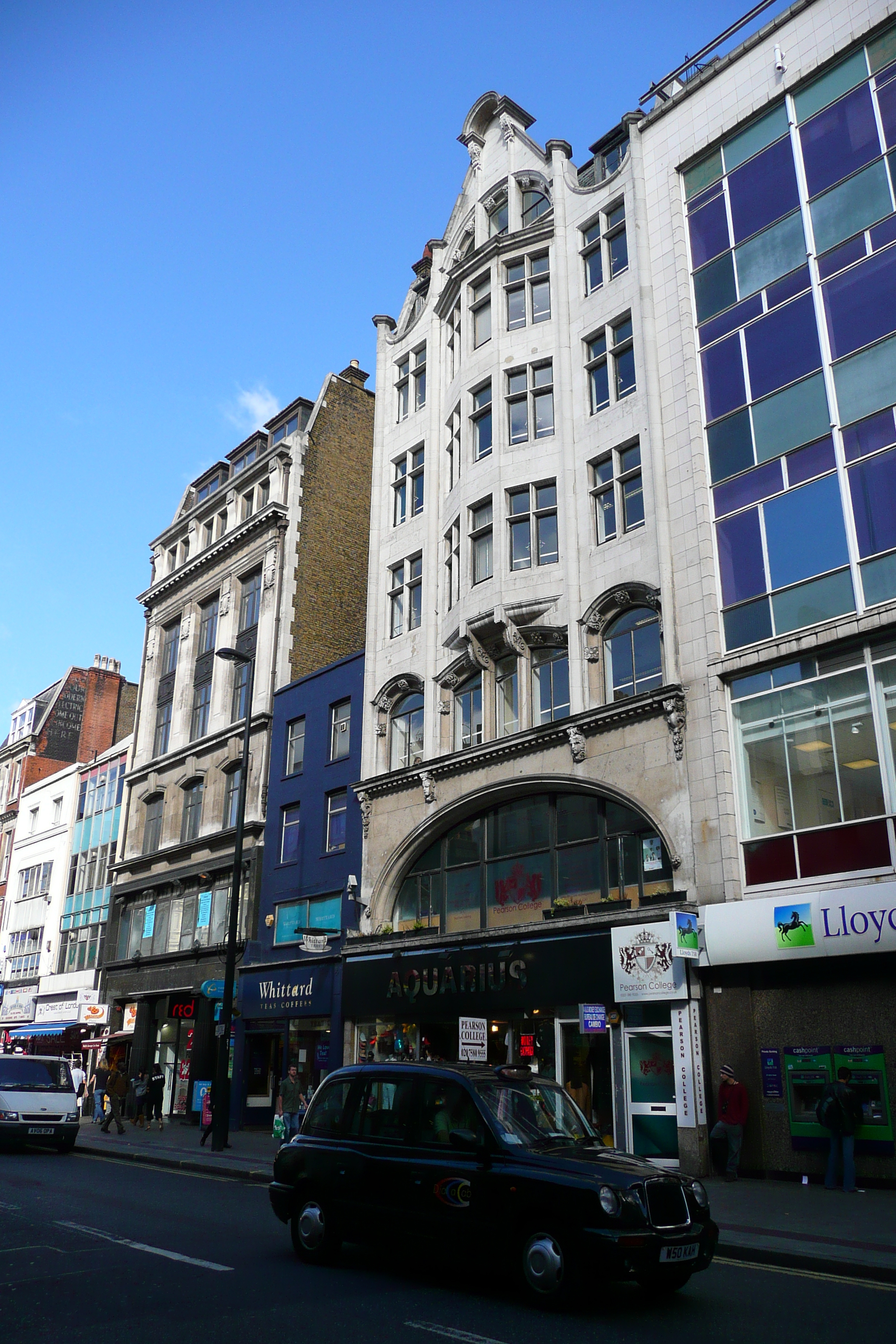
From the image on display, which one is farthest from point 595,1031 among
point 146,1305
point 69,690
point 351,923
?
point 69,690

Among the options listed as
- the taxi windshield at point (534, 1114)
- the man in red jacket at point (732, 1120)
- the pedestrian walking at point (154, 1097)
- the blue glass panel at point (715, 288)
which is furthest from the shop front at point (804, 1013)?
the pedestrian walking at point (154, 1097)

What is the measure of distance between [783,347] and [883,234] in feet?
8.30

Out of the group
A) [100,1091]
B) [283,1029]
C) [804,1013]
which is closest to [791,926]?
[804,1013]

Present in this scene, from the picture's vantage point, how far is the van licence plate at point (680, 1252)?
7.64 metres

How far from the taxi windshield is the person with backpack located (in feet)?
23.3

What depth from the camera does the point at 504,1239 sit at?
318 inches

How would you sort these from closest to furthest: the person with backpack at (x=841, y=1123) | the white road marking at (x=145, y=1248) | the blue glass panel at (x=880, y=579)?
the white road marking at (x=145, y=1248) < the person with backpack at (x=841, y=1123) < the blue glass panel at (x=880, y=579)

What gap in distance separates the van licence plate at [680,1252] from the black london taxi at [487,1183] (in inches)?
0.4

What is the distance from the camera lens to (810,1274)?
9.50 metres

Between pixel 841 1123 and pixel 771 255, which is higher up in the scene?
pixel 771 255

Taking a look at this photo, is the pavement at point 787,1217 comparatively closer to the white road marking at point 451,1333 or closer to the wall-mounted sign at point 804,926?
the wall-mounted sign at point 804,926

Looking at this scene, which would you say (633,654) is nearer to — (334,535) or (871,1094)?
(871,1094)

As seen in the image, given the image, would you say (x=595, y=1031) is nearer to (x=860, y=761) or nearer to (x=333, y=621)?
(x=860, y=761)

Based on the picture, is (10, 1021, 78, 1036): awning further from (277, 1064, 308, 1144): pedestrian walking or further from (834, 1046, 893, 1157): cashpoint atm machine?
(834, 1046, 893, 1157): cashpoint atm machine
